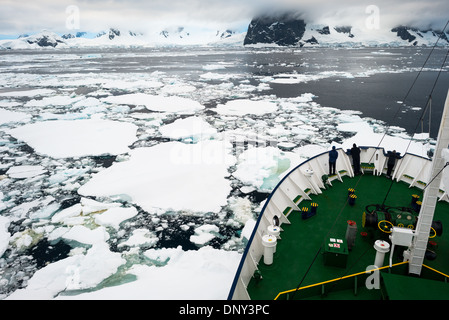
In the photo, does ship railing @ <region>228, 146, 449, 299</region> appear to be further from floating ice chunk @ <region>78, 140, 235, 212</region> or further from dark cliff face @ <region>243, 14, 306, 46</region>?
A: dark cliff face @ <region>243, 14, 306, 46</region>

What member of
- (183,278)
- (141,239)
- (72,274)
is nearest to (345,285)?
(183,278)

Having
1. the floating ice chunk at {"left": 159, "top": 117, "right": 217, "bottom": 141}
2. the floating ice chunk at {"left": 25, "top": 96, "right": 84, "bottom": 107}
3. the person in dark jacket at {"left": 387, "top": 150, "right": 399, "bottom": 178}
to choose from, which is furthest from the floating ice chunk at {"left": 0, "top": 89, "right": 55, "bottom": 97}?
the person in dark jacket at {"left": 387, "top": 150, "right": 399, "bottom": 178}

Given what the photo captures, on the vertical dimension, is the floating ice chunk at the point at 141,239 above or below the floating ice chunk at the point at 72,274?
above

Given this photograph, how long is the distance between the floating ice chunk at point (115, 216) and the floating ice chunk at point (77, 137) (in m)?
4.82

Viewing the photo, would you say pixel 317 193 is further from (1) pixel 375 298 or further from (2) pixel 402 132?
(2) pixel 402 132

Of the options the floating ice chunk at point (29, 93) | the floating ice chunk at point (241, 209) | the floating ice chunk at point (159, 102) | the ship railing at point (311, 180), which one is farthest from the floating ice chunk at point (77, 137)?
the floating ice chunk at point (29, 93)

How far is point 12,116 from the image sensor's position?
1758cm

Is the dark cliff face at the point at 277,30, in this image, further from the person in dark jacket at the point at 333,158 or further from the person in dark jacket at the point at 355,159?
the person in dark jacket at the point at 333,158

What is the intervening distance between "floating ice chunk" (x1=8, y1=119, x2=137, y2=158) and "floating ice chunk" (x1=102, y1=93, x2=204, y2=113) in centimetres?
436

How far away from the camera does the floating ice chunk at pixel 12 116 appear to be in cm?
1672

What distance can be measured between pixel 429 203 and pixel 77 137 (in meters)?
14.4

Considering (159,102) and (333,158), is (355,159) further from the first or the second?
(159,102)

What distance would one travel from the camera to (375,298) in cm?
380

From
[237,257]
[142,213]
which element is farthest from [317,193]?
[142,213]
